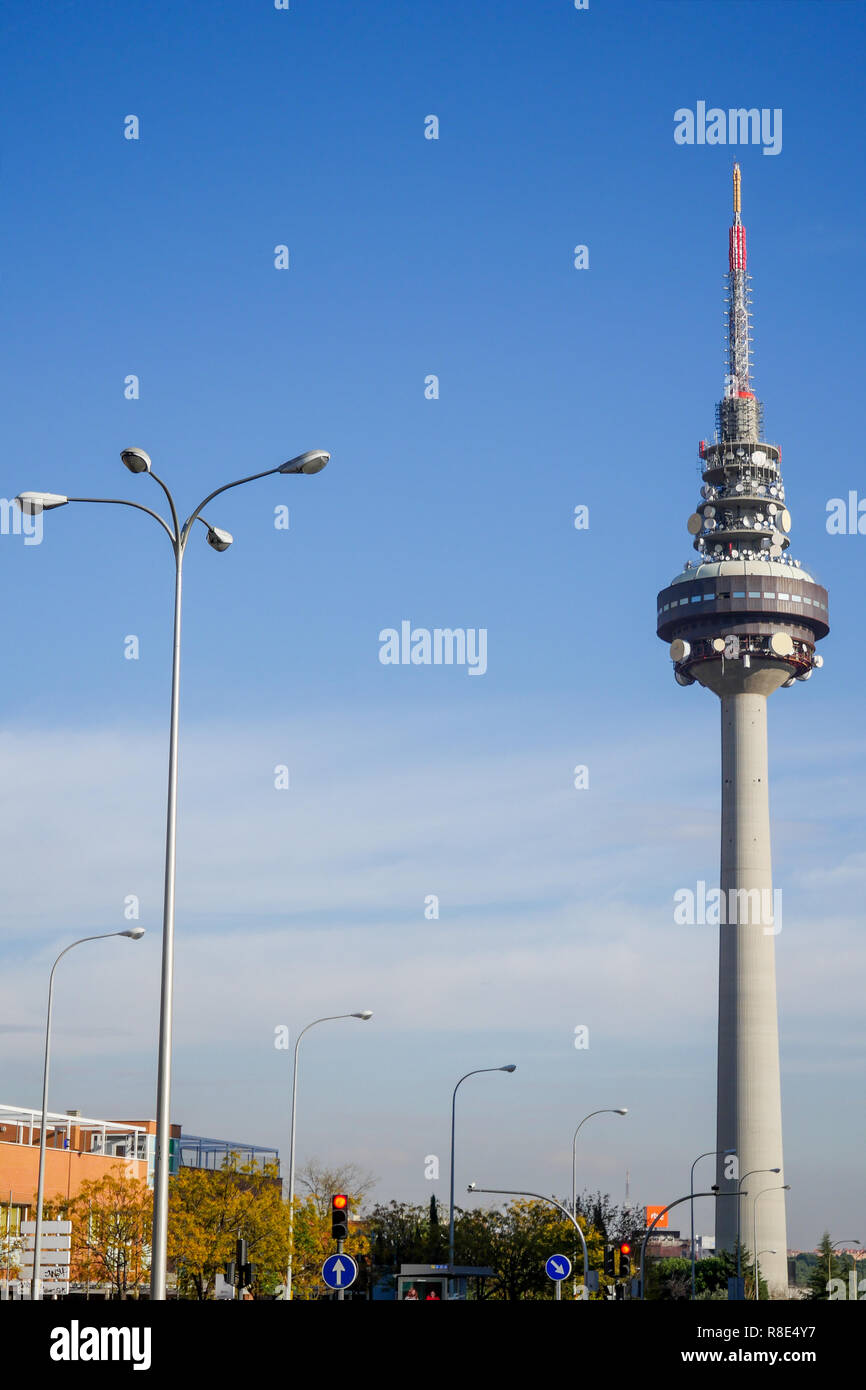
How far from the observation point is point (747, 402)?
148 m

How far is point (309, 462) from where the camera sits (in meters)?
26.9

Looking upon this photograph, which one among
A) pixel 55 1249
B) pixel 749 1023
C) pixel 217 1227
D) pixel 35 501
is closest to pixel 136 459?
pixel 35 501

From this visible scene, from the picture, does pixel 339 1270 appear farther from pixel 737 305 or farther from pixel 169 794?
pixel 737 305

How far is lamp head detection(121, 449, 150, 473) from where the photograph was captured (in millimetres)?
26578

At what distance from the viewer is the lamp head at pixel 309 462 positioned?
87.8ft

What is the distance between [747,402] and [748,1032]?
186 feet

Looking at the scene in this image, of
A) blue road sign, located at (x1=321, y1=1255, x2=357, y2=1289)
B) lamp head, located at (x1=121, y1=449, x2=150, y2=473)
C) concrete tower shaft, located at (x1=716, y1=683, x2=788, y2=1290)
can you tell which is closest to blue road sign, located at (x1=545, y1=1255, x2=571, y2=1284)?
blue road sign, located at (x1=321, y1=1255, x2=357, y2=1289)

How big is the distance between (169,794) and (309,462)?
589cm

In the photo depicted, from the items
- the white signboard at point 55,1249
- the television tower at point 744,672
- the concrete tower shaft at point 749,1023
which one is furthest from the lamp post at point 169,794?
the concrete tower shaft at point 749,1023

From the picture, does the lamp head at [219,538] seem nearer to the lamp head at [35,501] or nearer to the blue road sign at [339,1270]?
the lamp head at [35,501]

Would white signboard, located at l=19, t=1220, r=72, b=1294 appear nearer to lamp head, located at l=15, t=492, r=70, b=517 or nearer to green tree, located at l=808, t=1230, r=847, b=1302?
lamp head, located at l=15, t=492, r=70, b=517
